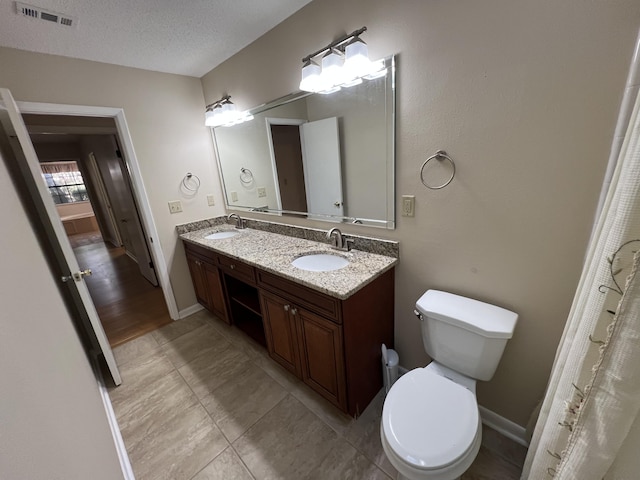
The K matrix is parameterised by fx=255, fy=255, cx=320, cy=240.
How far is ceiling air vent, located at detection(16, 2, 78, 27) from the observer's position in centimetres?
129

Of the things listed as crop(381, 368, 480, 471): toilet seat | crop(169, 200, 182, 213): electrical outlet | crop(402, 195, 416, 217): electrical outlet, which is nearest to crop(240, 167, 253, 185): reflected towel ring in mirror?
crop(169, 200, 182, 213): electrical outlet

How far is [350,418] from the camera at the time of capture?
1479mm

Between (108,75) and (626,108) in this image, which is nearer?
(626,108)

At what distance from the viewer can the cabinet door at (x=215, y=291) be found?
7.27ft

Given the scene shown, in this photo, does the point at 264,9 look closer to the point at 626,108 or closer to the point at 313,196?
the point at 313,196

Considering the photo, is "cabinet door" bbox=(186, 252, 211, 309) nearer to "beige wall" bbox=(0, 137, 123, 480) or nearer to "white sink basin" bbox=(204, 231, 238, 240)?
"white sink basin" bbox=(204, 231, 238, 240)

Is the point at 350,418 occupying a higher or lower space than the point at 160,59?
lower

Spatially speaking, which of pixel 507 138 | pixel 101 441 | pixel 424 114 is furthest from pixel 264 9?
pixel 101 441

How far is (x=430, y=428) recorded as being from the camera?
951 millimetres

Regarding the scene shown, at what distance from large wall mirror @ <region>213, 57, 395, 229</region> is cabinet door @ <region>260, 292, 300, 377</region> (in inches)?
26.7

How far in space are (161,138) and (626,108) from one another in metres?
2.85

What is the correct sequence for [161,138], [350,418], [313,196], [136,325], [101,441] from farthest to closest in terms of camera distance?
[136,325] < [161,138] < [313,196] < [350,418] < [101,441]

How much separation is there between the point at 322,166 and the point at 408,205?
0.68 meters

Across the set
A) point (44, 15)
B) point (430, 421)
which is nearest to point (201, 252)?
point (44, 15)
